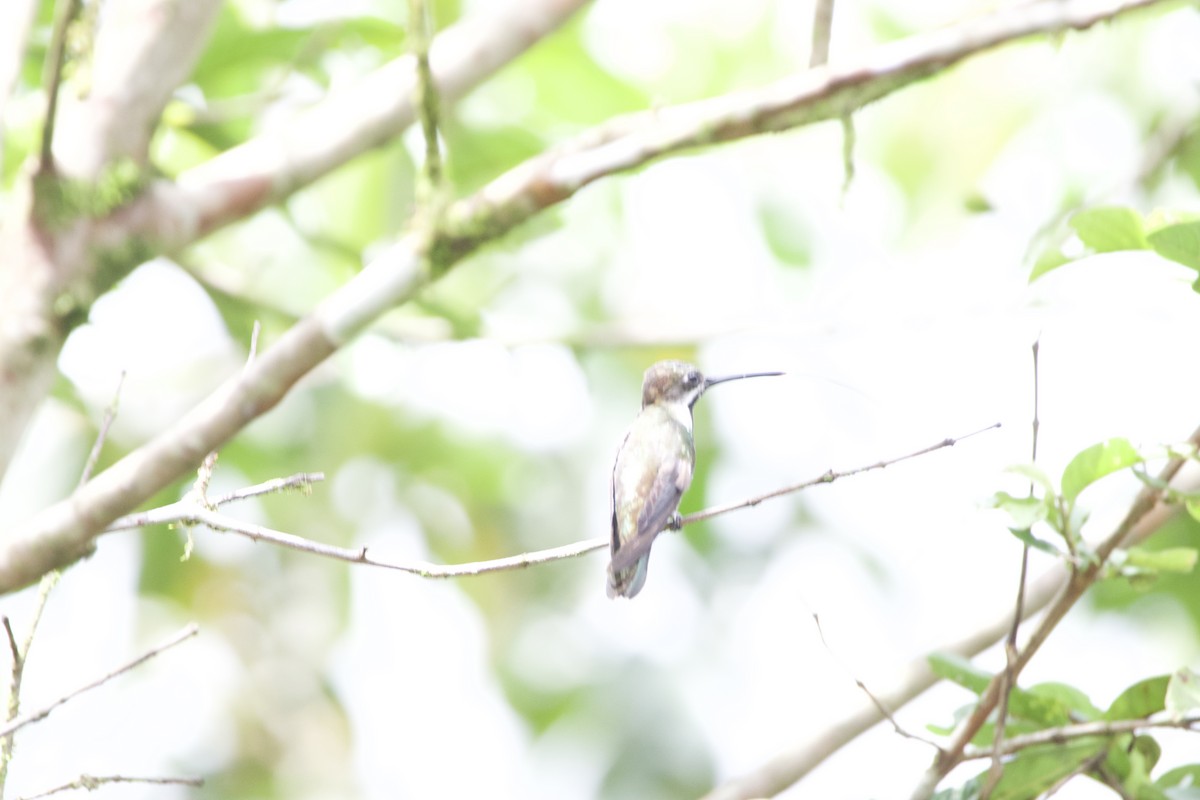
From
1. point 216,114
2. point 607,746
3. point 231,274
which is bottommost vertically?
point 607,746

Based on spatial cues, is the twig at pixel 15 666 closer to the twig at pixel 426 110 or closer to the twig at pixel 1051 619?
the twig at pixel 426 110

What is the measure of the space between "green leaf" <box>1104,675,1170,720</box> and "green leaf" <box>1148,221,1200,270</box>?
2.52ft

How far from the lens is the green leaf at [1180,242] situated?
2.48 meters

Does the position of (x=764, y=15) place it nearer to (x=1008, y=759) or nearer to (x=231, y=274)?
(x=231, y=274)

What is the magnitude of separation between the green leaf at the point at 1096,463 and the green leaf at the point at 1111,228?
17.9 inches

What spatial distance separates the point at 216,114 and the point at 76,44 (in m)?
1.21

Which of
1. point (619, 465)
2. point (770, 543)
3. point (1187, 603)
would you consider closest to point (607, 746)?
point (770, 543)

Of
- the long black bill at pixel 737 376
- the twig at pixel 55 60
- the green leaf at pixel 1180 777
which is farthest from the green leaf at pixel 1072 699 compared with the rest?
the twig at pixel 55 60

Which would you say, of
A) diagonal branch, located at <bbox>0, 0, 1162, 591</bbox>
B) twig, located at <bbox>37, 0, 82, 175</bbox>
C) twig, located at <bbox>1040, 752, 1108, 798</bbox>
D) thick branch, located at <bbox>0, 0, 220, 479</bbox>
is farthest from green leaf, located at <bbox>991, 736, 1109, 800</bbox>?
twig, located at <bbox>37, 0, 82, 175</bbox>

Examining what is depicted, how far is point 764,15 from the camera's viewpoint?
7.17m

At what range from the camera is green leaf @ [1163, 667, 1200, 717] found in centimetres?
238

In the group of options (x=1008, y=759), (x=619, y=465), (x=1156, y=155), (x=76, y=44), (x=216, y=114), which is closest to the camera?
(x=1008, y=759)

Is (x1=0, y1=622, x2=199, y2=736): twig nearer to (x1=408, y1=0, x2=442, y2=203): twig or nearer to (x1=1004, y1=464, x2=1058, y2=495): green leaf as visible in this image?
(x1=408, y1=0, x2=442, y2=203): twig

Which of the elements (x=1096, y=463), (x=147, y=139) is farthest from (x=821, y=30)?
(x=147, y=139)
